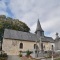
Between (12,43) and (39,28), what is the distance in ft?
48.0

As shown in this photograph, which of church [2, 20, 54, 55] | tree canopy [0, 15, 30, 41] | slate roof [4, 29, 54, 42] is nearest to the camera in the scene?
church [2, 20, 54, 55]

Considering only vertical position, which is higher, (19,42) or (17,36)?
(17,36)

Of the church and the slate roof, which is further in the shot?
the slate roof

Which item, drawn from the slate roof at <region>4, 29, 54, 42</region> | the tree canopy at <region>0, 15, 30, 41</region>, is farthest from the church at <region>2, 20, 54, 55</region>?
the tree canopy at <region>0, 15, 30, 41</region>

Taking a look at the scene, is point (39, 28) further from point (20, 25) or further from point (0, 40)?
point (0, 40)

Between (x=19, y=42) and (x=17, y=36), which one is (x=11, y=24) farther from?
(x=19, y=42)

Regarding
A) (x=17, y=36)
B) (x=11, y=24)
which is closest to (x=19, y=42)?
(x=17, y=36)

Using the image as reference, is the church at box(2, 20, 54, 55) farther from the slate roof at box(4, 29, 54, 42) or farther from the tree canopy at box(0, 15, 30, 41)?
the tree canopy at box(0, 15, 30, 41)

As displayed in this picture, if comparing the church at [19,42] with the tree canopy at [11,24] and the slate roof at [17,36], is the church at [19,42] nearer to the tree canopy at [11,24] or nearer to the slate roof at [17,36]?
the slate roof at [17,36]

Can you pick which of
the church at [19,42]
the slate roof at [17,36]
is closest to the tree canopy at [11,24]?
the slate roof at [17,36]

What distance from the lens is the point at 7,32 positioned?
41.5 m

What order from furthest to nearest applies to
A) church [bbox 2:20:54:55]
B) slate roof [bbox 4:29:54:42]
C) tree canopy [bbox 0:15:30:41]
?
tree canopy [bbox 0:15:30:41] → slate roof [bbox 4:29:54:42] → church [bbox 2:20:54:55]

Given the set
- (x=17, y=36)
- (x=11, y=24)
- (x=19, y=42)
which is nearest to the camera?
(x=19, y=42)

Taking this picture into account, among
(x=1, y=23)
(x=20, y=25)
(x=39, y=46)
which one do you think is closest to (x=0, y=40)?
(x=1, y=23)
